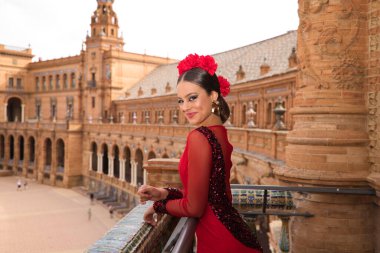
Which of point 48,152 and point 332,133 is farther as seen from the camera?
point 48,152

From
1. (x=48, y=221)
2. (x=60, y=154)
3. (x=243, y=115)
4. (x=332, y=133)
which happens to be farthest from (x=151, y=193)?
(x=60, y=154)

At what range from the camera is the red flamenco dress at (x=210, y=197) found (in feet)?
9.62

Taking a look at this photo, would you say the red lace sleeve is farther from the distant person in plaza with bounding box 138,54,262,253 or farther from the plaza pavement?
the plaza pavement

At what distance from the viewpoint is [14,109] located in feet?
226

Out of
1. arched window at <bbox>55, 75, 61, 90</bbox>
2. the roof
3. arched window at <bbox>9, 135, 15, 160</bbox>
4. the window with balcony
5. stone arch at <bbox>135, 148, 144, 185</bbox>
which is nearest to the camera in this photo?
the roof

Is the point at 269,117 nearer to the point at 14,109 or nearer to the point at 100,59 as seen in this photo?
the point at 100,59

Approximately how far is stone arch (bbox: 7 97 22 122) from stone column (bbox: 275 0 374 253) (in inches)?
2749

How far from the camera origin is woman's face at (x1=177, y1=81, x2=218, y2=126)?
10.8 ft

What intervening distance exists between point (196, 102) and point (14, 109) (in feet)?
241

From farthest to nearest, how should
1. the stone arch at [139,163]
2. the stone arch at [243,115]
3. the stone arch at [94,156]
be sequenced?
the stone arch at [94,156] < the stone arch at [139,163] < the stone arch at [243,115]

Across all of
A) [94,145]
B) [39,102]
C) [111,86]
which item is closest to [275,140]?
[94,145]

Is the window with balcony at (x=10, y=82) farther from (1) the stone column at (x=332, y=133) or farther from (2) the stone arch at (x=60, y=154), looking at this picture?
(1) the stone column at (x=332, y=133)

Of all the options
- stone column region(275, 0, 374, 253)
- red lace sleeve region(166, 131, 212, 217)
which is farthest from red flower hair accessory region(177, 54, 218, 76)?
stone column region(275, 0, 374, 253)

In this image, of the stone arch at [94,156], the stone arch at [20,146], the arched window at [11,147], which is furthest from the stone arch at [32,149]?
the stone arch at [94,156]
